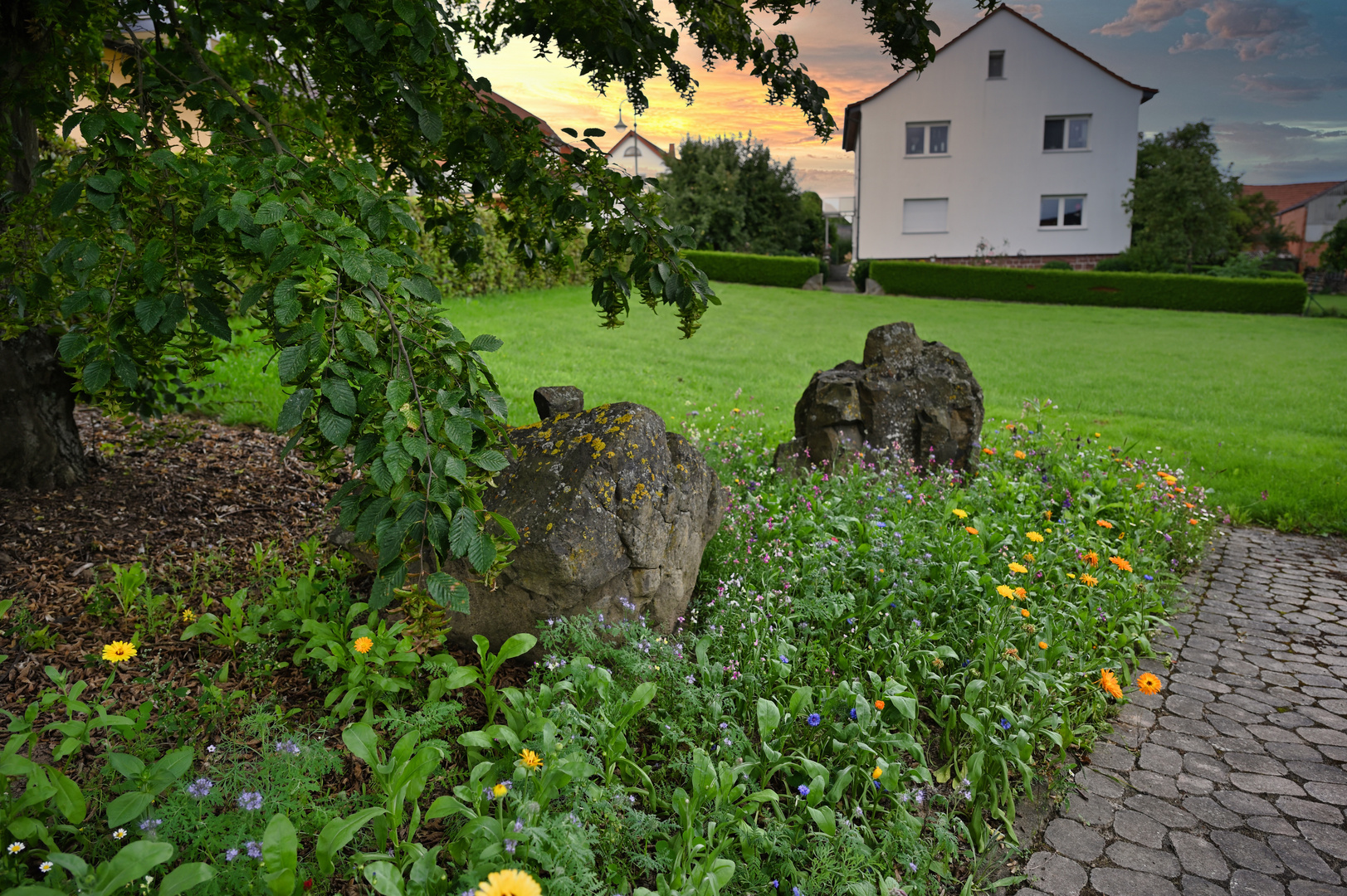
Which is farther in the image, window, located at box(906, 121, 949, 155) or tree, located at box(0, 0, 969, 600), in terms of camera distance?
window, located at box(906, 121, 949, 155)

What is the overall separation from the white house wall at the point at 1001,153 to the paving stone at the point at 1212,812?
90.9 ft

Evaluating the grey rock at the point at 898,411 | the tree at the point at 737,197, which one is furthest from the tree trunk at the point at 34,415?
the tree at the point at 737,197

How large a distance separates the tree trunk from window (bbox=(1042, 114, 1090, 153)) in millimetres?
30332

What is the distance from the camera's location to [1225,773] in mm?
3225

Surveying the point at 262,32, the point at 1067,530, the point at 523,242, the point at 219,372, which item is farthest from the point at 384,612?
the point at 219,372

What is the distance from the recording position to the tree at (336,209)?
72.2 inches

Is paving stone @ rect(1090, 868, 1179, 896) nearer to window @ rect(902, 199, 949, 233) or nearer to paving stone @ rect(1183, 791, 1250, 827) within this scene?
paving stone @ rect(1183, 791, 1250, 827)

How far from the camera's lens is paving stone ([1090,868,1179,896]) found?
8.43ft

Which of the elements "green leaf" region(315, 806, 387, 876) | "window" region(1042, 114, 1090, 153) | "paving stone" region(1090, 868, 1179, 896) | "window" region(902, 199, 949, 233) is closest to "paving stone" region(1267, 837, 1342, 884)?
"paving stone" region(1090, 868, 1179, 896)

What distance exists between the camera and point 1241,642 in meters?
4.39

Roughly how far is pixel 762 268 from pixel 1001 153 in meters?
10.4

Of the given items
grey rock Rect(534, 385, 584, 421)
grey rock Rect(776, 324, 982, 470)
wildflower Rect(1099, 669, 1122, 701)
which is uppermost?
grey rock Rect(534, 385, 584, 421)

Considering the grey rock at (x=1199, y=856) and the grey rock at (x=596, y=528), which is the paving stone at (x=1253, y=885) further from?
the grey rock at (x=596, y=528)

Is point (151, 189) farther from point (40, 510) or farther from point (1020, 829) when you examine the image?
point (1020, 829)
